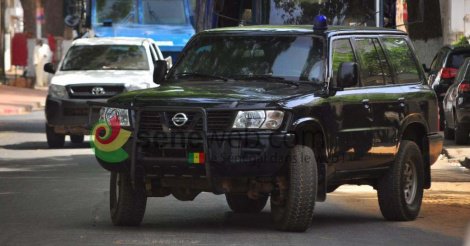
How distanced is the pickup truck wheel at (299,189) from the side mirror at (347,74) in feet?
2.64

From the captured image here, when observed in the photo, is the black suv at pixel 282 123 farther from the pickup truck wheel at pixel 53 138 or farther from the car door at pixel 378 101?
the pickup truck wheel at pixel 53 138

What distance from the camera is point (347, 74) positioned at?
11289 mm

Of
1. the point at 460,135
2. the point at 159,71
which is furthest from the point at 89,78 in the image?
the point at 159,71

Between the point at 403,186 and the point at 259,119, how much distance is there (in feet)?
7.69

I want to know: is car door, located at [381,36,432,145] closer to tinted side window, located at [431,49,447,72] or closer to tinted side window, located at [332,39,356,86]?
tinted side window, located at [332,39,356,86]

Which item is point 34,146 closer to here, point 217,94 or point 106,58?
point 106,58

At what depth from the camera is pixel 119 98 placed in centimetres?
1127

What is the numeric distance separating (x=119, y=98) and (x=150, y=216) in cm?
172

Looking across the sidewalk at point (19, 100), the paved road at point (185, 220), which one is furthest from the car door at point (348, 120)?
the sidewalk at point (19, 100)

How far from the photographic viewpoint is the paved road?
35.3 feet

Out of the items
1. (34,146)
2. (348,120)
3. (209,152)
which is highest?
(348,120)

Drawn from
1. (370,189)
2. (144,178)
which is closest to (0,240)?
(144,178)

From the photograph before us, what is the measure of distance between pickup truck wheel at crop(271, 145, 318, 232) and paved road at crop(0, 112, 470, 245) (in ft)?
0.49

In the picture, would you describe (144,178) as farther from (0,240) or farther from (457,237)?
(457,237)
